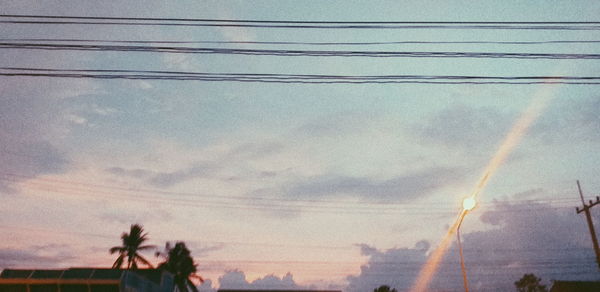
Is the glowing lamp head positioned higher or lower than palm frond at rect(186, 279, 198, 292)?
higher

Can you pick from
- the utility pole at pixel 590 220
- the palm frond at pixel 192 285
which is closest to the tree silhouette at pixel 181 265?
the palm frond at pixel 192 285

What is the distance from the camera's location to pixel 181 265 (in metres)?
55.7

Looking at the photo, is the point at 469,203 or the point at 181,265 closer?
the point at 469,203

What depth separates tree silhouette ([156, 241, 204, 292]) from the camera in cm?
5506

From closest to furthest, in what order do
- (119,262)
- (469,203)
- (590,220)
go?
(469,203)
(590,220)
(119,262)

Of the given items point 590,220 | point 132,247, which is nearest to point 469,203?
point 590,220

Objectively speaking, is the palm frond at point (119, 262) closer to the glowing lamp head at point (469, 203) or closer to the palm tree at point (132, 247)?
the palm tree at point (132, 247)

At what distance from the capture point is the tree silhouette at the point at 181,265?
181ft

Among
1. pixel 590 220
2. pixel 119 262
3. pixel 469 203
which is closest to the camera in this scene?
pixel 469 203

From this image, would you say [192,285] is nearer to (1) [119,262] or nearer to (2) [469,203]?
(1) [119,262]

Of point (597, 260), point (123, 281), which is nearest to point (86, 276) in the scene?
point (123, 281)

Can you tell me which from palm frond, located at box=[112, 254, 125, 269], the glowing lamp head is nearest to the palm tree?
palm frond, located at box=[112, 254, 125, 269]

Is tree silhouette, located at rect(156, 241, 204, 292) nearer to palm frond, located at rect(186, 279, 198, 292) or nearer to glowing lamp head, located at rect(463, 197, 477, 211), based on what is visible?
palm frond, located at rect(186, 279, 198, 292)

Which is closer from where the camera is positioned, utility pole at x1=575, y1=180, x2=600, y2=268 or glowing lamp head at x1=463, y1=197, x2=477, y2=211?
glowing lamp head at x1=463, y1=197, x2=477, y2=211
